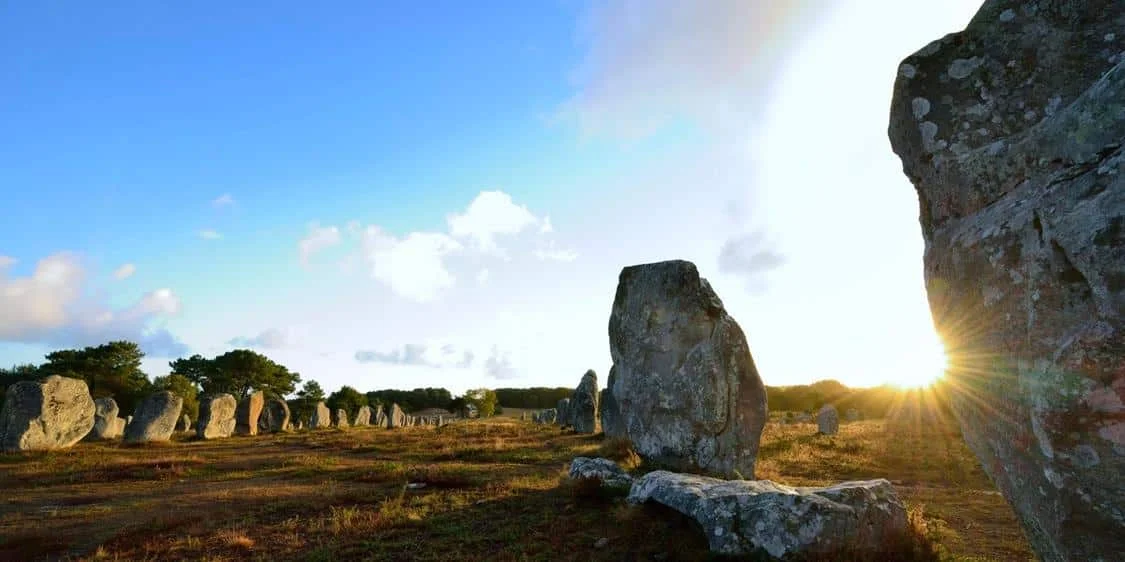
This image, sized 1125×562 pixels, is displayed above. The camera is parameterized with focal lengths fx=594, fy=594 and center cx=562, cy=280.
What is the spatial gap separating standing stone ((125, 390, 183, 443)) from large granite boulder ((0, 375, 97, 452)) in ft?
8.39

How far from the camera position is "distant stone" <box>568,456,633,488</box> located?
10.6 meters

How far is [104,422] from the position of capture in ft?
98.3

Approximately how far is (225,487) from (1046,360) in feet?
51.2

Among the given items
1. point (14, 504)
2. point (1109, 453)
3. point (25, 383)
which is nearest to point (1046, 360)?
point (1109, 453)

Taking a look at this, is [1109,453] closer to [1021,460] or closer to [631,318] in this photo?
[1021,460]

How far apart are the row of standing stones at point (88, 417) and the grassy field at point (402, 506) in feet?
6.38

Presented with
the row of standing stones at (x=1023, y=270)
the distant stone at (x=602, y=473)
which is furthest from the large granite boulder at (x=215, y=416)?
the row of standing stones at (x=1023, y=270)

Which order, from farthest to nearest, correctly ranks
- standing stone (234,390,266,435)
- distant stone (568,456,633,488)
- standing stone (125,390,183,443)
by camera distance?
standing stone (234,390,266,435) < standing stone (125,390,183,443) < distant stone (568,456,633,488)

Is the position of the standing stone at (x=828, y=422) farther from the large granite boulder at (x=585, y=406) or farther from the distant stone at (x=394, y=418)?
the distant stone at (x=394, y=418)

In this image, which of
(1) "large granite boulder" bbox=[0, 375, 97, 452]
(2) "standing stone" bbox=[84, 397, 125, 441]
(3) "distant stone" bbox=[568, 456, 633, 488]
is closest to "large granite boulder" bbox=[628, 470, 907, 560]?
(3) "distant stone" bbox=[568, 456, 633, 488]

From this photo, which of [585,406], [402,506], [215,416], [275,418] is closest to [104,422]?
[215,416]

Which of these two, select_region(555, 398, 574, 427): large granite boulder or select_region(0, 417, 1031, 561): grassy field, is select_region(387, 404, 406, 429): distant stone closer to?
select_region(555, 398, 574, 427): large granite boulder

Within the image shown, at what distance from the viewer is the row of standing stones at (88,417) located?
2192cm

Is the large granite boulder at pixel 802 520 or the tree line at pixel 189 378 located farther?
the tree line at pixel 189 378
